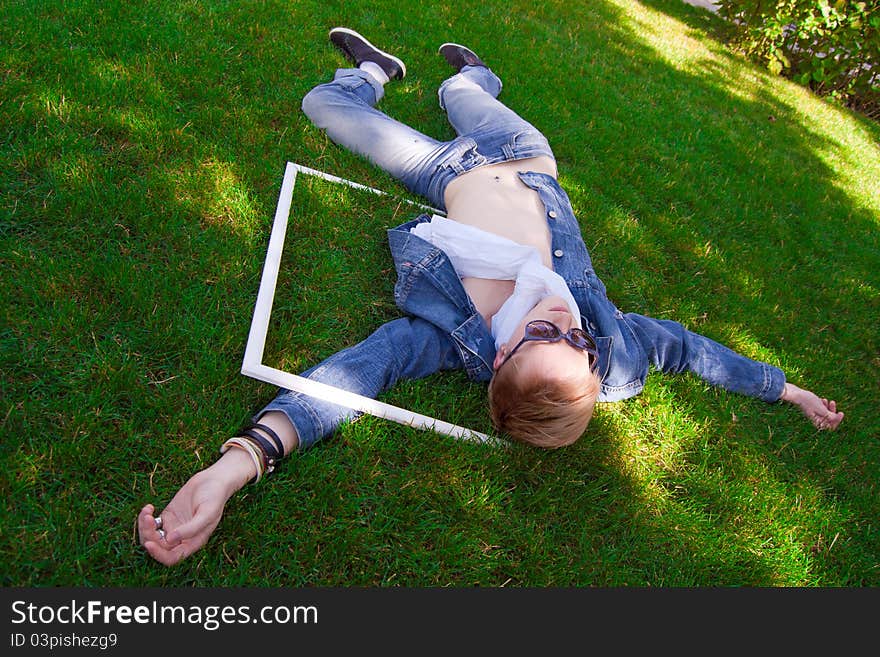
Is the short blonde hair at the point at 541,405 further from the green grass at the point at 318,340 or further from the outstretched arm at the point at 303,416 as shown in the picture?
the outstretched arm at the point at 303,416

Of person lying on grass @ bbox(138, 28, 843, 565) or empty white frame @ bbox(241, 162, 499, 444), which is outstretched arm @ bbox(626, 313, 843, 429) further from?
empty white frame @ bbox(241, 162, 499, 444)

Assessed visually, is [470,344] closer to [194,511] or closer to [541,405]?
[541,405]

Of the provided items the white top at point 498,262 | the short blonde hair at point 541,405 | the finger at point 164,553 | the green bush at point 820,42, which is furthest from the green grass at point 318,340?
the green bush at point 820,42

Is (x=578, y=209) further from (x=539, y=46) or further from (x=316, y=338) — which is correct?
(x=539, y=46)

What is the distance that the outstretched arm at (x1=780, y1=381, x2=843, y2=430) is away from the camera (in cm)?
307

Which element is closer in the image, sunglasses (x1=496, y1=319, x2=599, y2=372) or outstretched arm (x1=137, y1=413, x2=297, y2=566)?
outstretched arm (x1=137, y1=413, x2=297, y2=566)

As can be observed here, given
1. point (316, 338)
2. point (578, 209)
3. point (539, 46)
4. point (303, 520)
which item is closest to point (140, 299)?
point (316, 338)

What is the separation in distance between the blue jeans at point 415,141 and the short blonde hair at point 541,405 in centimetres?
147

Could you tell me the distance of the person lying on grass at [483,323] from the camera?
2.13 m

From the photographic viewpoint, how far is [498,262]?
9.32 ft

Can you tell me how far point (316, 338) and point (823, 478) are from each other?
2506 mm

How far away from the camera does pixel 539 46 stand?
5.61m

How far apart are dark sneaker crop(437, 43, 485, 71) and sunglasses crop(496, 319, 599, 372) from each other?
2.96 m

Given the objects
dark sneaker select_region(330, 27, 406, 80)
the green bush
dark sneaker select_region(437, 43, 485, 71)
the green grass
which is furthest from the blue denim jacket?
the green bush
